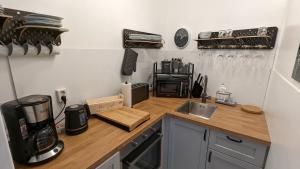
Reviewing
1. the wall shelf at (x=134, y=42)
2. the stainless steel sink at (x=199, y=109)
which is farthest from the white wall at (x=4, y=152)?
the stainless steel sink at (x=199, y=109)

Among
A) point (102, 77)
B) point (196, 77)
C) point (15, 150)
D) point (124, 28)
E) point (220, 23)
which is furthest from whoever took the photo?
point (196, 77)

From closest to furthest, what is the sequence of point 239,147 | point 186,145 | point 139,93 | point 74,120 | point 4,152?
point 4,152 < point 74,120 < point 239,147 < point 186,145 < point 139,93

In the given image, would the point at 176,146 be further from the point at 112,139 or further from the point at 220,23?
the point at 220,23

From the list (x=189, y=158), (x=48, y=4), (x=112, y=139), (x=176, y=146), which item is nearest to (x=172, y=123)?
(x=176, y=146)

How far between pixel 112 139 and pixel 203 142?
2.75 ft

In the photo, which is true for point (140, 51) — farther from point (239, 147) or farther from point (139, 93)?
point (239, 147)

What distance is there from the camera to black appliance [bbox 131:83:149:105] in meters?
1.70

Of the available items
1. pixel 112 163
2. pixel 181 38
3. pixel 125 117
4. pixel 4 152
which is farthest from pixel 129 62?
pixel 4 152

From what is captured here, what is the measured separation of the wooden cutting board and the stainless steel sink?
620 millimetres

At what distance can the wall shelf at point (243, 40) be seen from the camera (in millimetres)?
1505

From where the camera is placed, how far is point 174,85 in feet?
6.34

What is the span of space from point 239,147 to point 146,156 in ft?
2.56

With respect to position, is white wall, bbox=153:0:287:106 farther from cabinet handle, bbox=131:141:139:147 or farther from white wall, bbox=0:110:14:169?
white wall, bbox=0:110:14:169

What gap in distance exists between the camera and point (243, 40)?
166 centimetres
